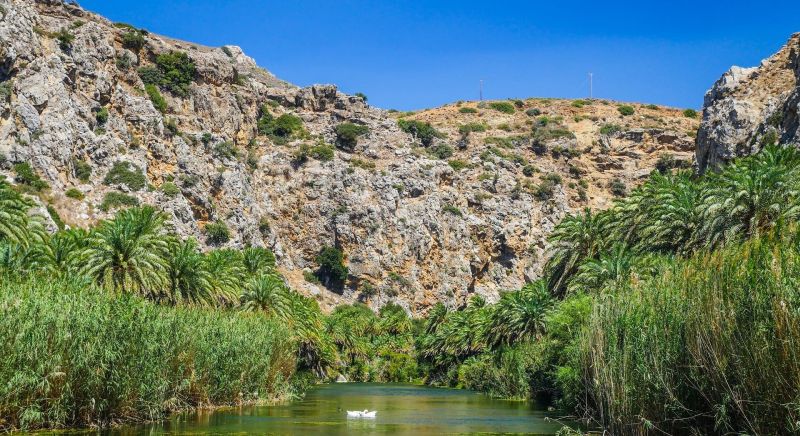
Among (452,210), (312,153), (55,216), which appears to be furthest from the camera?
(312,153)

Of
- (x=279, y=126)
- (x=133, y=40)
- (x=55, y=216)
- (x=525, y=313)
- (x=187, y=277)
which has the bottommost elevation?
(x=525, y=313)

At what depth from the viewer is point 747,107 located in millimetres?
78188

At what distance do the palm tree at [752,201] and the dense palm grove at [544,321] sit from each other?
108 millimetres

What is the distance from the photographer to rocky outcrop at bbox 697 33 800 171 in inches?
2825

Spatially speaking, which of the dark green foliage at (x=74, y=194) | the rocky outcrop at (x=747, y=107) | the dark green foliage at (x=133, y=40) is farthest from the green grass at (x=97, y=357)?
the dark green foliage at (x=133, y=40)

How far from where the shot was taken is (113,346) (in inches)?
1316

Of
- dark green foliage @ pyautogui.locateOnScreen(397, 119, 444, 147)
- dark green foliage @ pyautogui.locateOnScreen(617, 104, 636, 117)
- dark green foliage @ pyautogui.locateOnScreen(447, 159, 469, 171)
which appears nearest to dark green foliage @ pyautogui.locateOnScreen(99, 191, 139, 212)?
dark green foliage @ pyautogui.locateOnScreen(447, 159, 469, 171)

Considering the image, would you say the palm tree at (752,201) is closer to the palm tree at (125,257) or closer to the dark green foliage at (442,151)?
the palm tree at (125,257)

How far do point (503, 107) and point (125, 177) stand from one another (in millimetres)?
98090

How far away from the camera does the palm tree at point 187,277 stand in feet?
178

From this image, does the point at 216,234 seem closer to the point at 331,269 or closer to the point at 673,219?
the point at 331,269

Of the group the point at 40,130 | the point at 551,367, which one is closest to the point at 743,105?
the point at 551,367

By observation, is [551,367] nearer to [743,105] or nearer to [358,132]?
[743,105]

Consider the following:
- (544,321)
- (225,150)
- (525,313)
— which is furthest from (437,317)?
(544,321)
